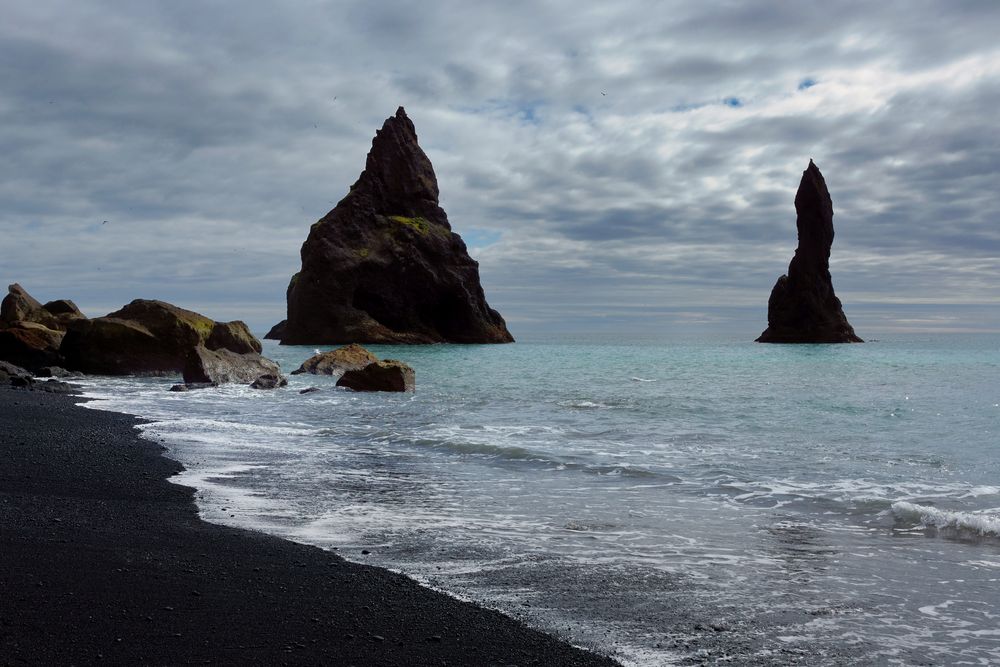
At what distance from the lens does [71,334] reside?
3089cm

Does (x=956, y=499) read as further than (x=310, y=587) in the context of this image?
Yes

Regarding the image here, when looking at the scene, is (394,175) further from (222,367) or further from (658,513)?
(658,513)

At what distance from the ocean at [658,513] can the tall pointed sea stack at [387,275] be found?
228ft

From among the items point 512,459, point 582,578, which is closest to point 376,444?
point 512,459

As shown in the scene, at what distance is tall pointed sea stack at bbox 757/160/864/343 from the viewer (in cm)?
10350

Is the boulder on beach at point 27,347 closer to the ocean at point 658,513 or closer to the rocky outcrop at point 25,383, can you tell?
the rocky outcrop at point 25,383

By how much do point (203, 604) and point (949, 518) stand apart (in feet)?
23.2

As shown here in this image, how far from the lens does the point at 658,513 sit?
27.7 feet

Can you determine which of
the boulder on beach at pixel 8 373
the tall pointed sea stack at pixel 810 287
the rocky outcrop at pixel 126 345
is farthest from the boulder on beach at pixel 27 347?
the tall pointed sea stack at pixel 810 287

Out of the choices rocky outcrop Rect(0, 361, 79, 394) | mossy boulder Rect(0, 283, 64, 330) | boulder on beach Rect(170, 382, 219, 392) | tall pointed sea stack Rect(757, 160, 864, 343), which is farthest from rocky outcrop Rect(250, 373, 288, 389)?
tall pointed sea stack Rect(757, 160, 864, 343)

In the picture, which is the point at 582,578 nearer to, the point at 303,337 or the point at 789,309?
the point at 303,337

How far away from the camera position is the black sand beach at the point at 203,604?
4.04 meters

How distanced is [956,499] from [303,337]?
85.1 metres

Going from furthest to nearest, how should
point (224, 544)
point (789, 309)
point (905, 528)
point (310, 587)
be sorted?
point (789, 309) → point (905, 528) → point (224, 544) → point (310, 587)
